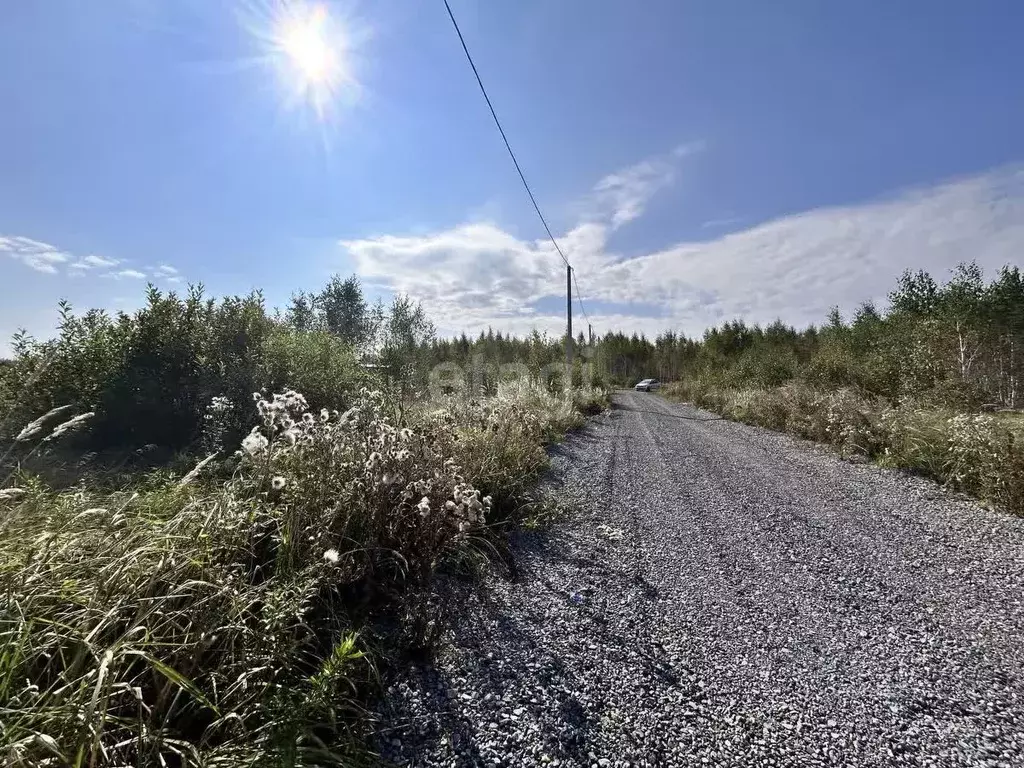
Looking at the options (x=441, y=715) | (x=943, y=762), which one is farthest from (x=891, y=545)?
(x=441, y=715)

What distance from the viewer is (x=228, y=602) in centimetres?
160

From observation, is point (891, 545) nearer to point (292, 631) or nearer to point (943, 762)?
point (943, 762)

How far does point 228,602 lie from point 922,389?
11073mm

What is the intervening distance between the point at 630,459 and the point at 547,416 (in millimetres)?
2409

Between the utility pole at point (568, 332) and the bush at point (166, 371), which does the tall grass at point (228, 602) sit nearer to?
the bush at point (166, 371)

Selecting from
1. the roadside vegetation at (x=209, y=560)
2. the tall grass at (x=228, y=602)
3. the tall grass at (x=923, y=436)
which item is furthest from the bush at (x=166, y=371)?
the tall grass at (x=923, y=436)

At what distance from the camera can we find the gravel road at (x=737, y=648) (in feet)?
4.79

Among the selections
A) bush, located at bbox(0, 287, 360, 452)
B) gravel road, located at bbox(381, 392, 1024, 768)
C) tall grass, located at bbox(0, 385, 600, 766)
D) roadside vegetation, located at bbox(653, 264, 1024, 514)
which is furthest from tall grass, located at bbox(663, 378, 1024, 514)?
bush, located at bbox(0, 287, 360, 452)

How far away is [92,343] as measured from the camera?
466 centimetres

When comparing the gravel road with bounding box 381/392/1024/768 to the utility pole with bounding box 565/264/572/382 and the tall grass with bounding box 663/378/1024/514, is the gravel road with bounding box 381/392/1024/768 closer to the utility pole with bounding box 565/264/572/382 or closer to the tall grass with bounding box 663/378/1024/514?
the tall grass with bounding box 663/378/1024/514

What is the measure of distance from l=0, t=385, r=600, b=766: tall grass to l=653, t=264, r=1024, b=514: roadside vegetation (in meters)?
5.32

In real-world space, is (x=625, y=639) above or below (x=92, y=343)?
below

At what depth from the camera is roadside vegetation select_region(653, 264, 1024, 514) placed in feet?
14.6

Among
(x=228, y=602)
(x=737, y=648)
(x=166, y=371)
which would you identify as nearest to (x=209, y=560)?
(x=228, y=602)
